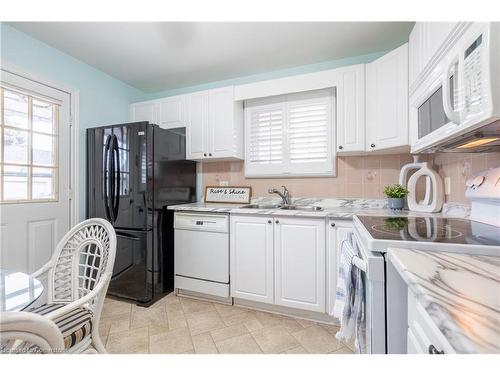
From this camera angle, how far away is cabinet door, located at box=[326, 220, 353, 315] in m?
1.77

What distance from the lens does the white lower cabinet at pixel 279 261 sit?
1.86 metres

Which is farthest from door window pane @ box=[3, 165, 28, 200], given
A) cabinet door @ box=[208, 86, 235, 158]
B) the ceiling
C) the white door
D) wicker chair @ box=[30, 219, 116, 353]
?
cabinet door @ box=[208, 86, 235, 158]

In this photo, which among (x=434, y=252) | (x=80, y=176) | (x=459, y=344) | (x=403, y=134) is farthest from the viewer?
(x=80, y=176)

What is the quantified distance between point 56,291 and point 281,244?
1.53 meters

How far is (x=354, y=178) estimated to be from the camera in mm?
2289

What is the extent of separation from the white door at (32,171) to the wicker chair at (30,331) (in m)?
1.67

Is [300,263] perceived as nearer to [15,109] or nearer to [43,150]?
[43,150]

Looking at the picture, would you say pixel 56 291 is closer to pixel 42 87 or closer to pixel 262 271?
pixel 262 271

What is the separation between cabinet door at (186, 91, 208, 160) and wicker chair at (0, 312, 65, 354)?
6.82 feet

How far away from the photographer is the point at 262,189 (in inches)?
104

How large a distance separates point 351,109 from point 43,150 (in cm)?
280

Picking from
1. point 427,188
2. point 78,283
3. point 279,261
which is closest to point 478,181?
point 427,188

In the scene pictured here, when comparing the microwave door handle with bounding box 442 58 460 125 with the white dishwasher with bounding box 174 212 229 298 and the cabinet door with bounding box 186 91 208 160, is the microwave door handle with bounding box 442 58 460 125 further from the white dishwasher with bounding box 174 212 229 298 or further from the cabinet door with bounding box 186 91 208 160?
the cabinet door with bounding box 186 91 208 160
